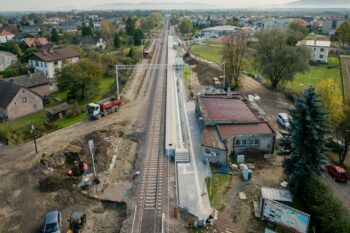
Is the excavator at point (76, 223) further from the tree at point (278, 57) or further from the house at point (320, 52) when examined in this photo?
the house at point (320, 52)

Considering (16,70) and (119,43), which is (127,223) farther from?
(119,43)

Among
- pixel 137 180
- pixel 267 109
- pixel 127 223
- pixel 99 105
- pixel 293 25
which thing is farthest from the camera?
pixel 293 25

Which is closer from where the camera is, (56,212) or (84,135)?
(56,212)

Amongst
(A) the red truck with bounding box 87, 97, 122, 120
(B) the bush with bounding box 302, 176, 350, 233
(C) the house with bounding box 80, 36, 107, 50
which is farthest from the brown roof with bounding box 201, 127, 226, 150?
(C) the house with bounding box 80, 36, 107, 50

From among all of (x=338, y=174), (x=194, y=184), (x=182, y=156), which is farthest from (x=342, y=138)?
(x=182, y=156)

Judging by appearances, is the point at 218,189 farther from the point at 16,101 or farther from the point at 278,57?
the point at 16,101

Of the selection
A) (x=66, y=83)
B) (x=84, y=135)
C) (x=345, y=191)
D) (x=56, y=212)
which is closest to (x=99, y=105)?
(x=84, y=135)

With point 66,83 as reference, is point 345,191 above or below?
below
